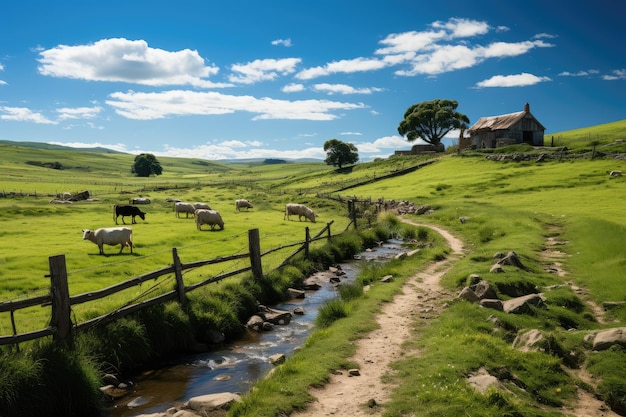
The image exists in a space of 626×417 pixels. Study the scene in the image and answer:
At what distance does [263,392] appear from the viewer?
912cm

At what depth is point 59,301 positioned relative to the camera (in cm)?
1042

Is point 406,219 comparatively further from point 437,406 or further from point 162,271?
point 437,406

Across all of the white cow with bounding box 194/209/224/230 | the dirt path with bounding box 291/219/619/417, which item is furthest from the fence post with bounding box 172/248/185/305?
the white cow with bounding box 194/209/224/230

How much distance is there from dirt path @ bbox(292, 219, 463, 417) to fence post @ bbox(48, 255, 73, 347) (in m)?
6.13

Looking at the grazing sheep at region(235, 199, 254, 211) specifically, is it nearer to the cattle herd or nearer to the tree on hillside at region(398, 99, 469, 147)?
the cattle herd

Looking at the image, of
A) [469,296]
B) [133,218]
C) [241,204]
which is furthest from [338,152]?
[469,296]

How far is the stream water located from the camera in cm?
1021

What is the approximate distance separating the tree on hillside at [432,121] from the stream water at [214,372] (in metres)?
93.9

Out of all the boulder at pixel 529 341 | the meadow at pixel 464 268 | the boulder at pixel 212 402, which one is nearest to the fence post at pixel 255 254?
the meadow at pixel 464 268

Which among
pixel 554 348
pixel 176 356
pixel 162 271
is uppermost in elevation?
pixel 162 271

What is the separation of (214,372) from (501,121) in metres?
81.1

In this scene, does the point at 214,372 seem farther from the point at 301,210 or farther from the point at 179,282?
the point at 301,210

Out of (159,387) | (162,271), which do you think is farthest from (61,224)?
(159,387)

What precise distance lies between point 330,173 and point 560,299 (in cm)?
8800
